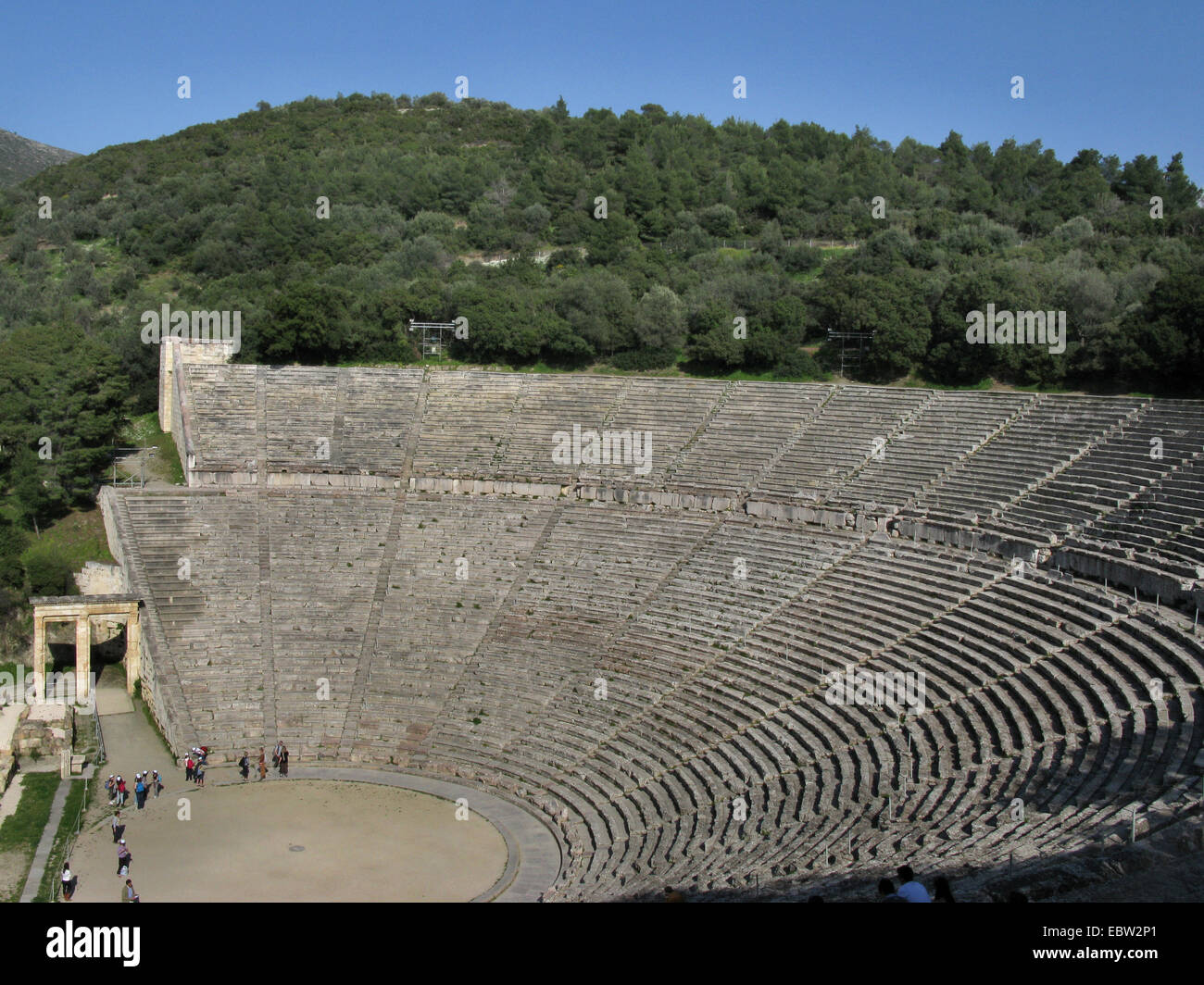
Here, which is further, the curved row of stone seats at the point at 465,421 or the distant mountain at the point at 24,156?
the distant mountain at the point at 24,156

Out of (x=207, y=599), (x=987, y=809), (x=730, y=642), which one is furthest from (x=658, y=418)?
(x=987, y=809)

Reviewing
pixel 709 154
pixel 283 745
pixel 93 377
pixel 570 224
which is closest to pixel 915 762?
pixel 283 745

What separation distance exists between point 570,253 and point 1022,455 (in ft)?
115

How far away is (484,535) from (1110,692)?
17.7 metres

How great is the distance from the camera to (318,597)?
2905cm

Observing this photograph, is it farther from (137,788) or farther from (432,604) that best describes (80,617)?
(432,604)

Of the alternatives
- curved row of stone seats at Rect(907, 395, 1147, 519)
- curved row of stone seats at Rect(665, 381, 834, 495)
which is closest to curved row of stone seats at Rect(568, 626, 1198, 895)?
curved row of stone seats at Rect(907, 395, 1147, 519)

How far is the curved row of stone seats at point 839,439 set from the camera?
31.2 metres

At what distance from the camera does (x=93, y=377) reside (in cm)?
3575

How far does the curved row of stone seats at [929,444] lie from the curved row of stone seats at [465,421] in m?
11.2

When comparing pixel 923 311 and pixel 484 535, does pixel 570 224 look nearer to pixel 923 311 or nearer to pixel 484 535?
pixel 923 311

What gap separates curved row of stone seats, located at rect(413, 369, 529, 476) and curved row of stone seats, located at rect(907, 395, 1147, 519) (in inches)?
529

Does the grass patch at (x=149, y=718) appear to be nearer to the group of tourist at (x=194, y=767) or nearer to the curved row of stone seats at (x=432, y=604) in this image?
the group of tourist at (x=194, y=767)

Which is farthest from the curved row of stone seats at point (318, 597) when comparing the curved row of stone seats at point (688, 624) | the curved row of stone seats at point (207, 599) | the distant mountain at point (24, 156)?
the distant mountain at point (24, 156)
